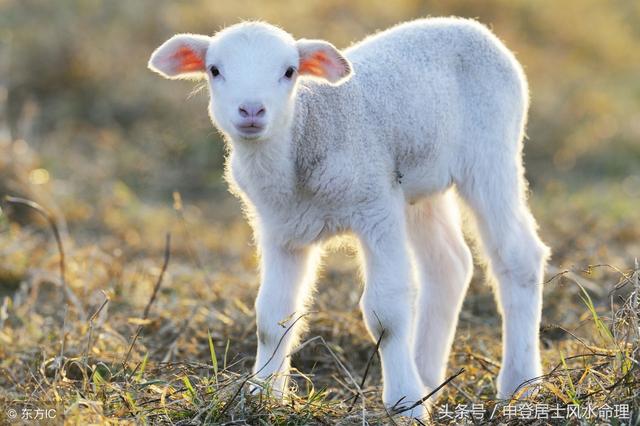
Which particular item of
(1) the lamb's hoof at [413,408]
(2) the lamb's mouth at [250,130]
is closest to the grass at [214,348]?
(1) the lamb's hoof at [413,408]

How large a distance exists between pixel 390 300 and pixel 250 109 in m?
1.16

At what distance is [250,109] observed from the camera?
4.16 metres

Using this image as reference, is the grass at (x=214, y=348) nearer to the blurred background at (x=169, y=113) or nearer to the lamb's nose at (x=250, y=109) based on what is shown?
the lamb's nose at (x=250, y=109)

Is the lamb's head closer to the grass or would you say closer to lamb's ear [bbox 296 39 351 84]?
lamb's ear [bbox 296 39 351 84]

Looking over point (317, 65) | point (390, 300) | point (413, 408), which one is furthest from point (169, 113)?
point (413, 408)

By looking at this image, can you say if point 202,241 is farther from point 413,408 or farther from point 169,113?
point 413,408

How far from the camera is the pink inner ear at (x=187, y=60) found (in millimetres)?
4711

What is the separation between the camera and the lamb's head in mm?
4234

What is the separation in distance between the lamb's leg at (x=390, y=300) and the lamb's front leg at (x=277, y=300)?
42 cm

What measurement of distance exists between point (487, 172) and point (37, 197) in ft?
15.5

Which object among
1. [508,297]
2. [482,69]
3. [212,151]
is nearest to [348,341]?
[508,297]

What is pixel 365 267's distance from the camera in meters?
4.84

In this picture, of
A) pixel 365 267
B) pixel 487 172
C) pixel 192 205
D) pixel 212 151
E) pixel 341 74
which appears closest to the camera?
pixel 341 74

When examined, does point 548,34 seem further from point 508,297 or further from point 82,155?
point 508,297
